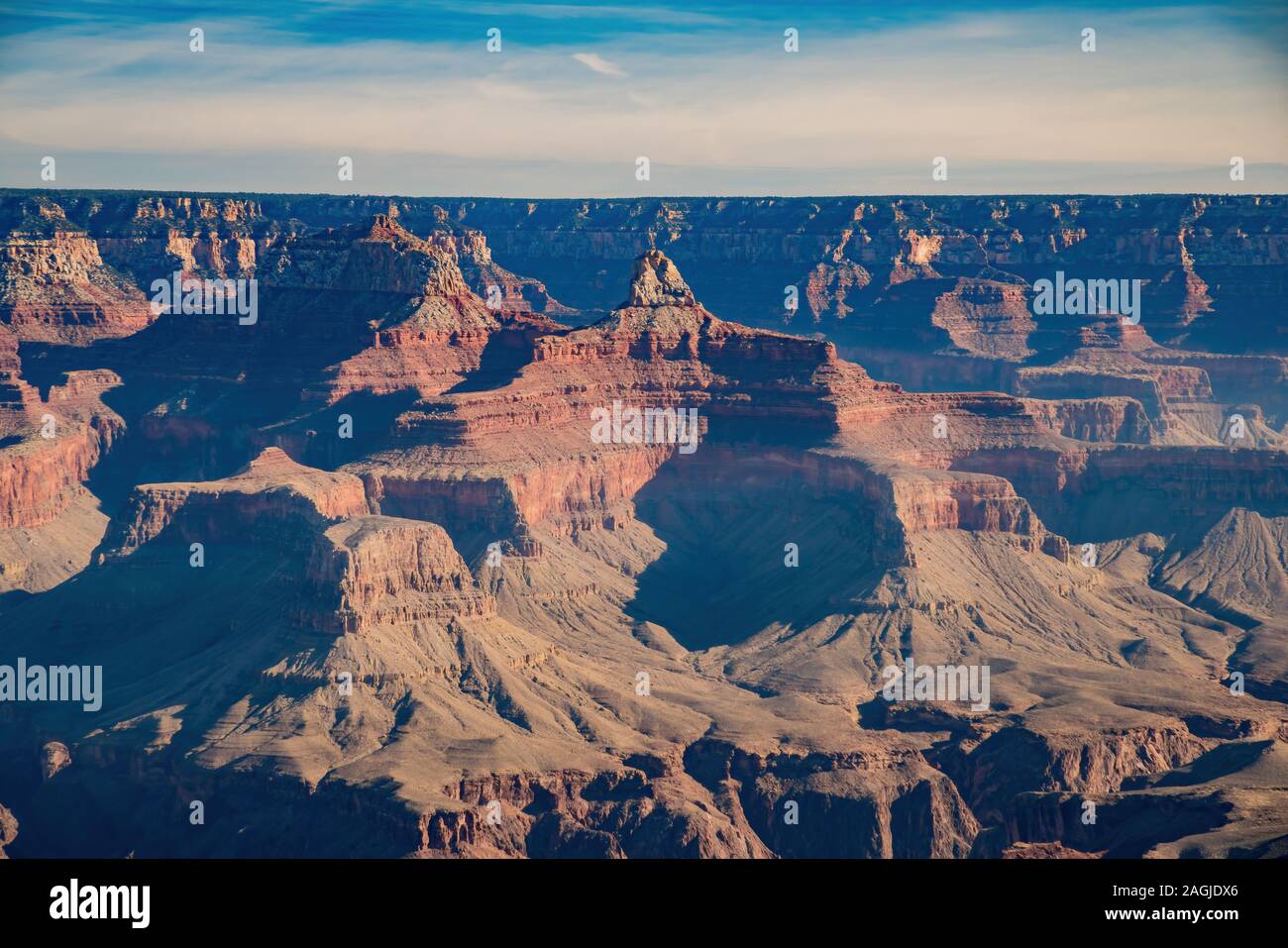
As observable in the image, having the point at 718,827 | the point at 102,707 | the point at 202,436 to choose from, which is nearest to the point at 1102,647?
the point at 718,827

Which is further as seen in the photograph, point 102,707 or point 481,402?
point 481,402

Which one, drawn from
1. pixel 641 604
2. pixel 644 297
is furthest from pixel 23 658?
pixel 644 297

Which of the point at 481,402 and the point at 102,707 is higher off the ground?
the point at 481,402

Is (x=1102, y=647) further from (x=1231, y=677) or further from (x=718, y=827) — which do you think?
(x=718, y=827)

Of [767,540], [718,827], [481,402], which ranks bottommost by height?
[718,827]
